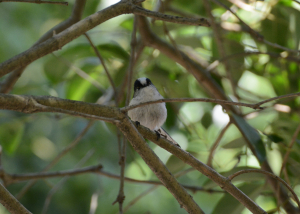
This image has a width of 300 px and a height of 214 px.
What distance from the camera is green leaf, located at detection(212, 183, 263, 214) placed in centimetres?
183

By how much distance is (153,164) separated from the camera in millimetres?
1143

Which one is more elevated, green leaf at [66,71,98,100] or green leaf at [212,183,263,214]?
green leaf at [66,71,98,100]

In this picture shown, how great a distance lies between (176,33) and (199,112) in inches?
31.3

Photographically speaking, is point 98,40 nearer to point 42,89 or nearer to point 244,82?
point 42,89

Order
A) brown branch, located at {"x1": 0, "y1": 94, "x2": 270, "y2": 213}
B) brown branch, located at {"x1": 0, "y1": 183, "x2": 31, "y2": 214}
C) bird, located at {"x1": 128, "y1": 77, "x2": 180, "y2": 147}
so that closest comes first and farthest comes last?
1. brown branch, located at {"x1": 0, "y1": 94, "x2": 270, "y2": 213}
2. brown branch, located at {"x1": 0, "y1": 183, "x2": 31, "y2": 214}
3. bird, located at {"x1": 128, "y1": 77, "x2": 180, "y2": 147}

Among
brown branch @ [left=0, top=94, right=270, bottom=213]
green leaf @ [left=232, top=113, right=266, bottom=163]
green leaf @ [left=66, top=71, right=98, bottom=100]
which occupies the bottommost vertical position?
brown branch @ [left=0, top=94, right=270, bottom=213]

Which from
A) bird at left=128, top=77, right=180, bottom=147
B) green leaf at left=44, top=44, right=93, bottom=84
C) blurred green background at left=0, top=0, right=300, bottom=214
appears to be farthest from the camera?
green leaf at left=44, top=44, right=93, bottom=84

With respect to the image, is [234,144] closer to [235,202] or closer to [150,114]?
[235,202]

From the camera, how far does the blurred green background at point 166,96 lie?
231cm

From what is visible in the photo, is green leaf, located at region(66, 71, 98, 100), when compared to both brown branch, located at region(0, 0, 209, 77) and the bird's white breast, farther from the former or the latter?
brown branch, located at region(0, 0, 209, 77)

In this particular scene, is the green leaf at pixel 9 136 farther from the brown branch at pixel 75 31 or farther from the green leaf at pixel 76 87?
the brown branch at pixel 75 31

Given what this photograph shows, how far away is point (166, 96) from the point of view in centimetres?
268

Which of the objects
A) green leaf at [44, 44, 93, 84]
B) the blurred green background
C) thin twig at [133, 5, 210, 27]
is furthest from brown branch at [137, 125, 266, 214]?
green leaf at [44, 44, 93, 84]

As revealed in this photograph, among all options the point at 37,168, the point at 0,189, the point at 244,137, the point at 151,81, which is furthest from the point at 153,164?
the point at 37,168
